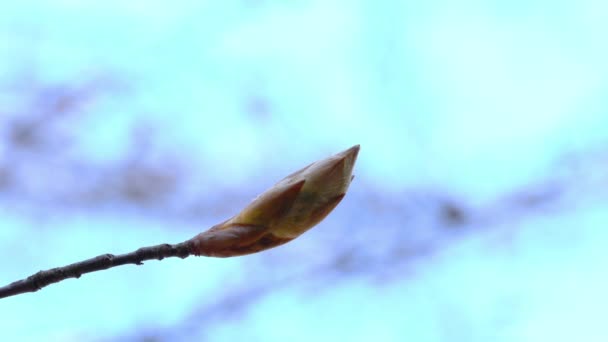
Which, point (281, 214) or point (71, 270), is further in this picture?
point (281, 214)

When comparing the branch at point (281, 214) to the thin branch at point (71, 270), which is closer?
the thin branch at point (71, 270)

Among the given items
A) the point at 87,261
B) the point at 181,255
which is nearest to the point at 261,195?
the point at 181,255

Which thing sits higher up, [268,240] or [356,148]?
[356,148]

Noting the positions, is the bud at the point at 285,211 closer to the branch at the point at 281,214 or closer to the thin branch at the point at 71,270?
the branch at the point at 281,214

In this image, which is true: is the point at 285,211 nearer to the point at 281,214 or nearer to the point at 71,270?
the point at 281,214

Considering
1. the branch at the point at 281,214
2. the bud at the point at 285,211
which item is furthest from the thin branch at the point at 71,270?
the bud at the point at 285,211

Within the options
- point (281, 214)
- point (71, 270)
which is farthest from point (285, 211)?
point (71, 270)

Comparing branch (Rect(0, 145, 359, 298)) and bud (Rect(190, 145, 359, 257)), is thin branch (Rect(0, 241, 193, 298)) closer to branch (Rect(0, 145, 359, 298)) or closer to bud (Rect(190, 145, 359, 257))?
branch (Rect(0, 145, 359, 298))

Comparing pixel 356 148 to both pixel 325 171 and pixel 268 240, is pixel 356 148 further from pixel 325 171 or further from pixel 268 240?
pixel 268 240
